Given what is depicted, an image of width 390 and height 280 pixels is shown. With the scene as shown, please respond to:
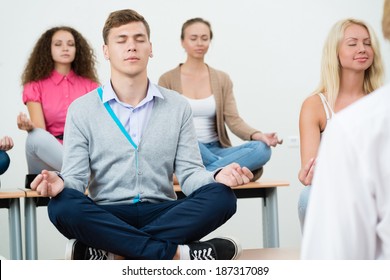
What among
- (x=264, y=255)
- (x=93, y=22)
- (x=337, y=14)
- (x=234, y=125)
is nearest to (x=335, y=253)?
(x=264, y=255)

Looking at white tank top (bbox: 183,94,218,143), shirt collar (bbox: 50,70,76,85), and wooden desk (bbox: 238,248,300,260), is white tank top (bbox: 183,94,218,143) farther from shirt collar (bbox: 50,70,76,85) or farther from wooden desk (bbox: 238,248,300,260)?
wooden desk (bbox: 238,248,300,260)

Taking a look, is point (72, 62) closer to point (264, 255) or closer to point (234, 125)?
point (234, 125)

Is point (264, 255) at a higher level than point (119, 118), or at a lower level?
lower

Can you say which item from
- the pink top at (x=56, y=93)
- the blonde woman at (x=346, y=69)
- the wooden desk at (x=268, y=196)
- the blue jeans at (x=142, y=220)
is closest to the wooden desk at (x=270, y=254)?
the blonde woman at (x=346, y=69)

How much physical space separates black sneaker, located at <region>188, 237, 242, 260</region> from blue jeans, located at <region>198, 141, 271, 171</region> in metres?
0.95

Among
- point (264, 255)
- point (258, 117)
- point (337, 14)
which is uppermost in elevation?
point (337, 14)

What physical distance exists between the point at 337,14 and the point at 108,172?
2.09m

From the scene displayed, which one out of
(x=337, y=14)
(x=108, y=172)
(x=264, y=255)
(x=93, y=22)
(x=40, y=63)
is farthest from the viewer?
(x=337, y=14)

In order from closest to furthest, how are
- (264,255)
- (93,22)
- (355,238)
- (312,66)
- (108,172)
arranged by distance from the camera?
(355,238) < (108,172) < (264,255) < (93,22) < (312,66)

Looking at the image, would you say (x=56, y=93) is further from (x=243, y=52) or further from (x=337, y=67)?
(x=243, y=52)

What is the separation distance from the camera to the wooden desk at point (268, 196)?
2702 millimetres

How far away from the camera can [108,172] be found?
2018 mm

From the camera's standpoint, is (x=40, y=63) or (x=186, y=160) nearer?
(x=186, y=160)

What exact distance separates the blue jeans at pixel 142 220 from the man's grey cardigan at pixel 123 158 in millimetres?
49
